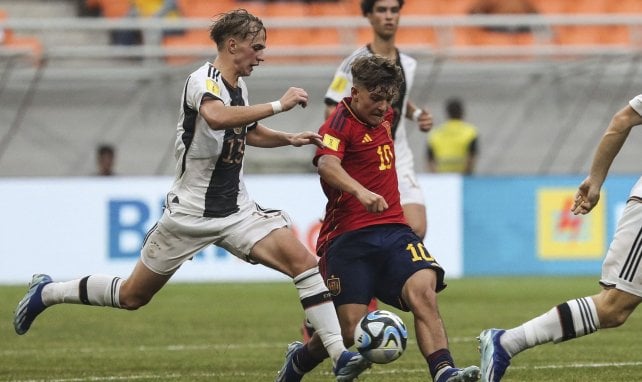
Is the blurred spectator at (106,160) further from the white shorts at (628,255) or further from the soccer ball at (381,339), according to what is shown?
the white shorts at (628,255)

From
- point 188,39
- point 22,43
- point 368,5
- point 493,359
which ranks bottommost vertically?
point 493,359

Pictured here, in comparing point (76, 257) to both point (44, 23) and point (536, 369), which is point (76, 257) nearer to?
point (44, 23)

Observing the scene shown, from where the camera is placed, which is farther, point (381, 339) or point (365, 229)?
point (365, 229)

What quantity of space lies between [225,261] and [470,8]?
694 centimetres

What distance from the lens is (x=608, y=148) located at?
6984mm

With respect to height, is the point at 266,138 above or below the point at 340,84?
below

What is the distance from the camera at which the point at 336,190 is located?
26.3 ft

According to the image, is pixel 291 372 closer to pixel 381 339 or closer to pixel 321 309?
pixel 321 309

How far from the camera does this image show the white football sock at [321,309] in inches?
301

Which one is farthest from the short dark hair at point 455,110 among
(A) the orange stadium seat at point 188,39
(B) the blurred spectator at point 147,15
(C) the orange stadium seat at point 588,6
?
(B) the blurred spectator at point 147,15

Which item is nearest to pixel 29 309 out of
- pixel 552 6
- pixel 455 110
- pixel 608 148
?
pixel 608 148

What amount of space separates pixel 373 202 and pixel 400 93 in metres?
3.21

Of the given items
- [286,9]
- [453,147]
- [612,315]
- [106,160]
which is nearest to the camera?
[612,315]

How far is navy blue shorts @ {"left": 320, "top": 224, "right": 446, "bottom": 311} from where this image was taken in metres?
7.76
